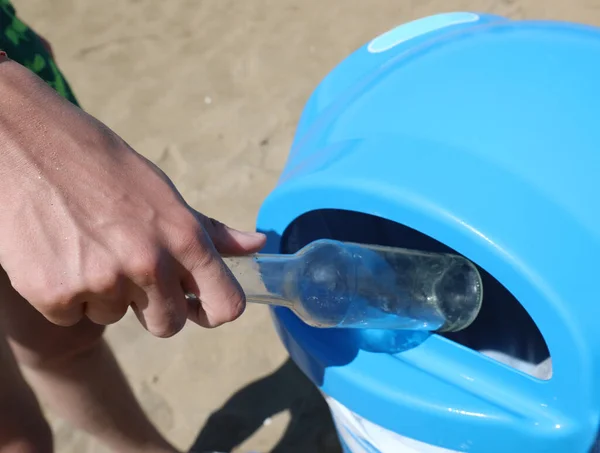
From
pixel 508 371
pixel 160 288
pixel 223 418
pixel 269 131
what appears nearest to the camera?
pixel 160 288

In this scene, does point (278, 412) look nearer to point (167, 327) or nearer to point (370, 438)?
point (370, 438)

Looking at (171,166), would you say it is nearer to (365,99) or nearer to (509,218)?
(365,99)

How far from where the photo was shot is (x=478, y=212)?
567 mm

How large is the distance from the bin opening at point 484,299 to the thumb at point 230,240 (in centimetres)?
10

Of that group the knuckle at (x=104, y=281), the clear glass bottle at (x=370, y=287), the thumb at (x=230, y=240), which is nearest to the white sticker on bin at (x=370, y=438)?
the clear glass bottle at (x=370, y=287)

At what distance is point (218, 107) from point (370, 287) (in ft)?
4.20

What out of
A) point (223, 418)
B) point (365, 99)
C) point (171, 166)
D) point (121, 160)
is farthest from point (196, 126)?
point (121, 160)

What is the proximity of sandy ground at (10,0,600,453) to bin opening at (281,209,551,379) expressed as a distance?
0.56m

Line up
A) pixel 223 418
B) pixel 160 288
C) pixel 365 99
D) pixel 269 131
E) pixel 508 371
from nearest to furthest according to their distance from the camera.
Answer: pixel 160 288
pixel 508 371
pixel 365 99
pixel 223 418
pixel 269 131

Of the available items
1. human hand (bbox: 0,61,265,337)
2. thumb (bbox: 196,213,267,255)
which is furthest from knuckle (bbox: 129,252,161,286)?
thumb (bbox: 196,213,267,255)

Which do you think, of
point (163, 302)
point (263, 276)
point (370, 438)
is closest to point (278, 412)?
point (370, 438)

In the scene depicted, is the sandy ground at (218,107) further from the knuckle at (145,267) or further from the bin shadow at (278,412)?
the knuckle at (145,267)

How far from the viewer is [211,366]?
4.68 feet

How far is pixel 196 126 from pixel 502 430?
142cm
